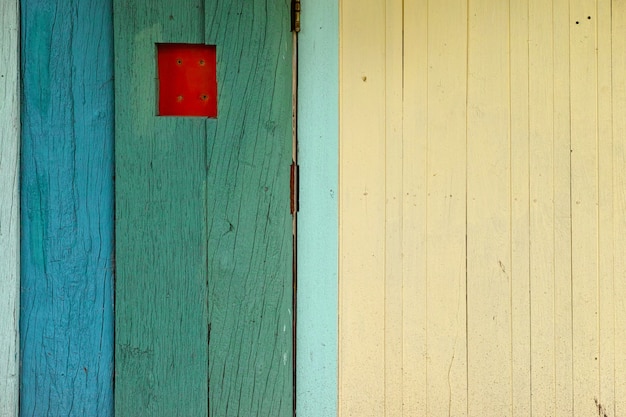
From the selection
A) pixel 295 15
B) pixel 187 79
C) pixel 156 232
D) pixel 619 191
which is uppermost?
pixel 295 15

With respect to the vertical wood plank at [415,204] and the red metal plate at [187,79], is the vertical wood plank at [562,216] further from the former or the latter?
the red metal plate at [187,79]

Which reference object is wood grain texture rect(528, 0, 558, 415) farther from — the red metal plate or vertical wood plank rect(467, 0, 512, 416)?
the red metal plate

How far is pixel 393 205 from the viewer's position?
175 cm

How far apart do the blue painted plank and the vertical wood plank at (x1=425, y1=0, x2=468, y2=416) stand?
95 centimetres

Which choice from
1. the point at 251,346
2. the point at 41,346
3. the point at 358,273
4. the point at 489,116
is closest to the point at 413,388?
the point at 358,273

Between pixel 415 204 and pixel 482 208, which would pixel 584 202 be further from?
pixel 415 204

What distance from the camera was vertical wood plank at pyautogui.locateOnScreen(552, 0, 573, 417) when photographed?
177 cm

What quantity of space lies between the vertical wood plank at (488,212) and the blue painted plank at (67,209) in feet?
3.52

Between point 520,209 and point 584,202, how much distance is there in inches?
8.0

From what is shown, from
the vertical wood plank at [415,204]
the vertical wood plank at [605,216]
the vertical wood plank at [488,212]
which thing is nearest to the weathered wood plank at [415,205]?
the vertical wood plank at [415,204]

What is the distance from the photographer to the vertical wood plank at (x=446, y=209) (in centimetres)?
176

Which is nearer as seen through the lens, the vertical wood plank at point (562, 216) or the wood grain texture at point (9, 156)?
the wood grain texture at point (9, 156)

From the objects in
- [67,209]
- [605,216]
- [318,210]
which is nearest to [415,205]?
[318,210]

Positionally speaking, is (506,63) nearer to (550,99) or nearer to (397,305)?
(550,99)
